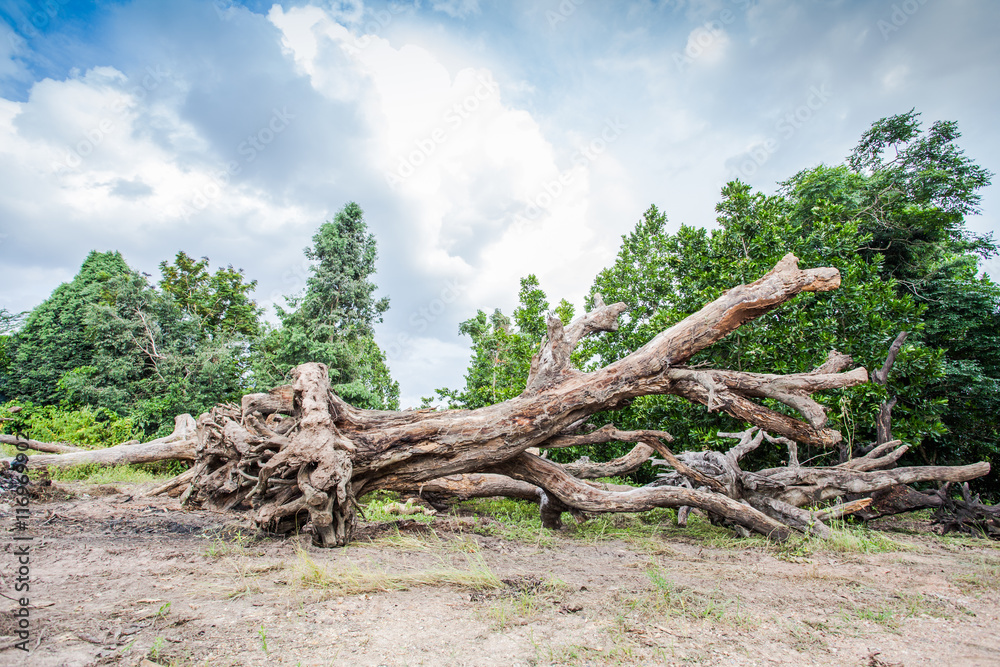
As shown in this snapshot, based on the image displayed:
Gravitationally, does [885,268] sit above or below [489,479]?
above

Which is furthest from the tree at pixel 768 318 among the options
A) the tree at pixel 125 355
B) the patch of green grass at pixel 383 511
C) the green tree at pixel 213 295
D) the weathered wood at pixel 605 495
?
the green tree at pixel 213 295

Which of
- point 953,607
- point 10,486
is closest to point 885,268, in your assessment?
point 953,607

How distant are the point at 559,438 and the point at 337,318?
41.8 ft

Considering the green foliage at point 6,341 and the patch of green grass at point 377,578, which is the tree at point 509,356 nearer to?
the patch of green grass at point 377,578

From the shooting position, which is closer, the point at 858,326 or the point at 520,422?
the point at 520,422

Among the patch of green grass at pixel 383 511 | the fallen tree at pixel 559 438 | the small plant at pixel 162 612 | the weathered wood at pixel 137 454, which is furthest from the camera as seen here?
the weathered wood at pixel 137 454

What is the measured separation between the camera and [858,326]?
711cm

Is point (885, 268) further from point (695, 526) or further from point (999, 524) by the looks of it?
point (695, 526)

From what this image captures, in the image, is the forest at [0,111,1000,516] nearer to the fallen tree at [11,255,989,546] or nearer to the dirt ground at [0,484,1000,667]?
the fallen tree at [11,255,989,546]

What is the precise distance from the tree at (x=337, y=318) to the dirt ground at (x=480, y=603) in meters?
10.7

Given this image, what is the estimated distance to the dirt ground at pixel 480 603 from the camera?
1900 mm

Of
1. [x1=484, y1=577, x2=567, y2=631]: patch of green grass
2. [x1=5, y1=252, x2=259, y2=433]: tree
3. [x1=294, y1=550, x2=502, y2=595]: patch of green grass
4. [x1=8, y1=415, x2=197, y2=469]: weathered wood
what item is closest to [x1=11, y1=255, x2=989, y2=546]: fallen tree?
[x1=294, y1=550, x2=502, y2=595]: patch of green grass

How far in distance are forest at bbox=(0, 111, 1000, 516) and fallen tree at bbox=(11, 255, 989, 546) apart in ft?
1.02

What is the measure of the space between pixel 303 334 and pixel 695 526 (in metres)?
12.9
